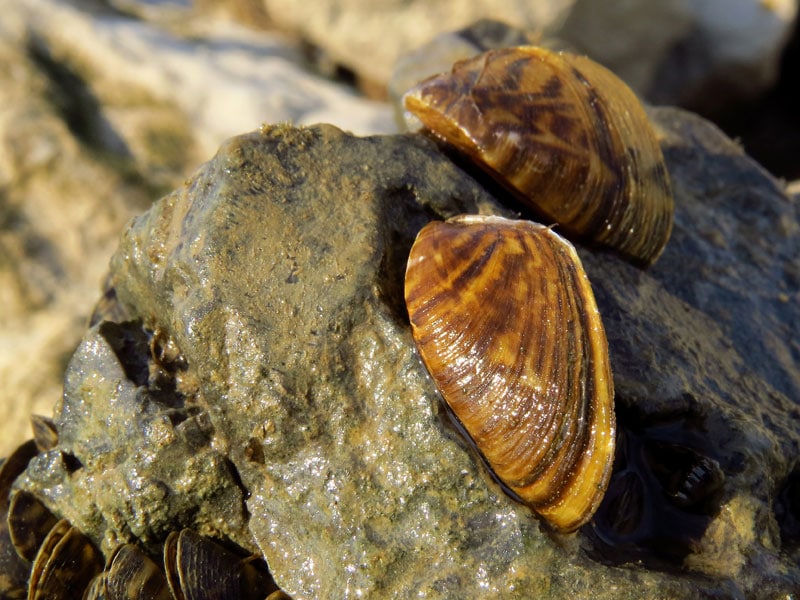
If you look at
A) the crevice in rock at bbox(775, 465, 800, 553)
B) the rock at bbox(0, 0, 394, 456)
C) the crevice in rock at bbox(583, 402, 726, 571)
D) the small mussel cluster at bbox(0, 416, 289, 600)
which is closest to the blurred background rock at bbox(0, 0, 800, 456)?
the rock at bbox(0, 0, 394, 456)

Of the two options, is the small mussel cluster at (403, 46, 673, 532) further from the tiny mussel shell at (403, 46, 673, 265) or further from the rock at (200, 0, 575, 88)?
the rock at (200, 0, 575, 88)

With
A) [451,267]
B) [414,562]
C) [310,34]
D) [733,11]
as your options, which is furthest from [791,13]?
[414,562]

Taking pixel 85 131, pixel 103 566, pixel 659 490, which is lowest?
pixel 85 131

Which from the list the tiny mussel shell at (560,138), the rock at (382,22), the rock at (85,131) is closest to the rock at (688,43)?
the rock at (382,22)

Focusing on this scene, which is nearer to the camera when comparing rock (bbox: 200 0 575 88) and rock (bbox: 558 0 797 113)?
rock (bbox: 200 0 575 88)

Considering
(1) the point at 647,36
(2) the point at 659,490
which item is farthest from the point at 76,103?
(2) the point at 659,490

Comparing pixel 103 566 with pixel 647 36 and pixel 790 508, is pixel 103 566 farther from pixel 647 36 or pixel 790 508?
pixel 647 36

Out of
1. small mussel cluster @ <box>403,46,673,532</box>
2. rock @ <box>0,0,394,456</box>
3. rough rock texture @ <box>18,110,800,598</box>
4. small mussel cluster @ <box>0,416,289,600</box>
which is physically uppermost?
small mussel cluster @ <box>403,46,673,532</box>
